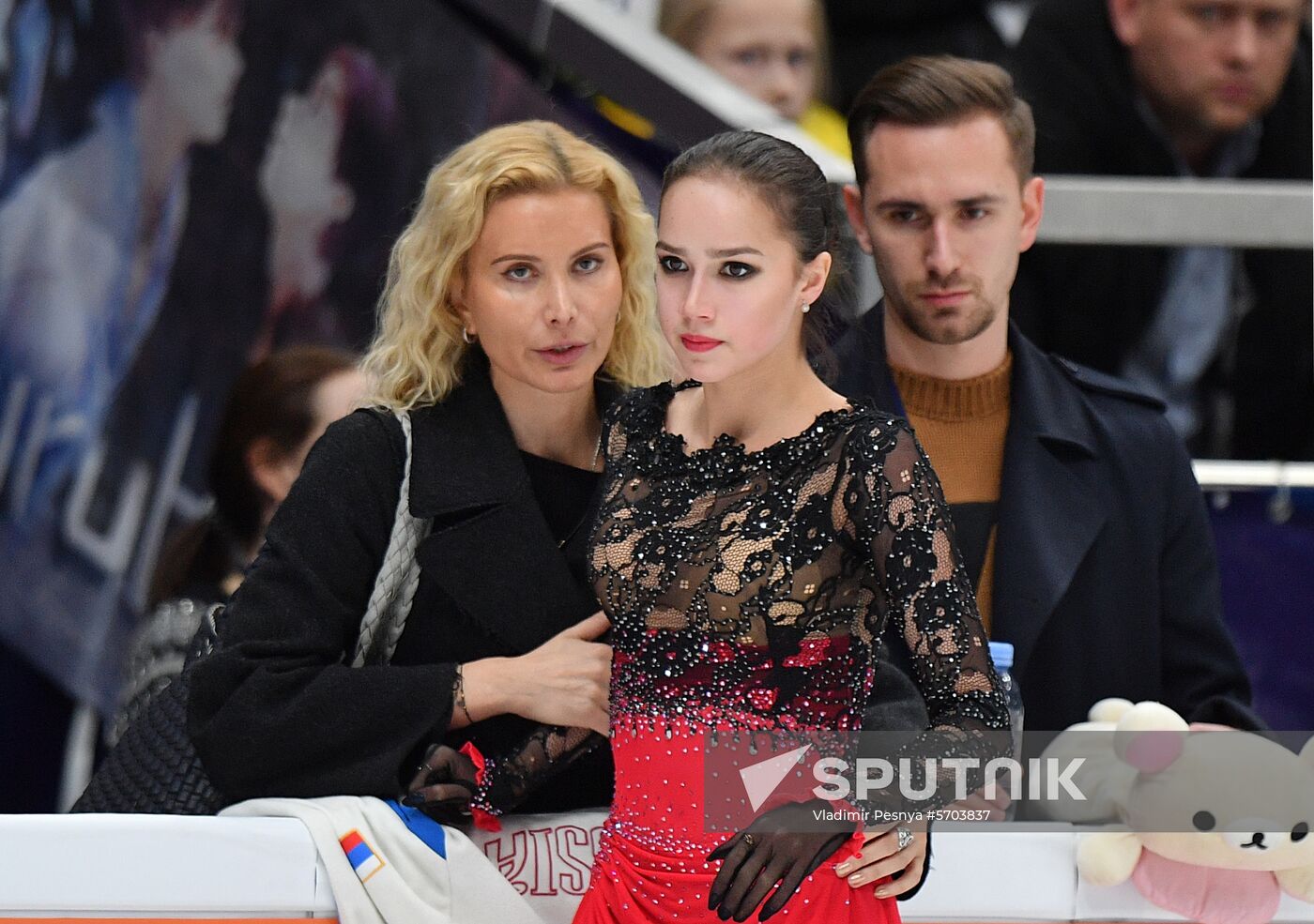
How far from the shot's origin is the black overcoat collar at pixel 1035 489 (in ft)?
9.78

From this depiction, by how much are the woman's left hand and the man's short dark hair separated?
1.19 meters

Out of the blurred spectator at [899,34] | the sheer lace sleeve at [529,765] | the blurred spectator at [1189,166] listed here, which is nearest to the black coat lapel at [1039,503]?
the sheer lace sleeve at [529,765]

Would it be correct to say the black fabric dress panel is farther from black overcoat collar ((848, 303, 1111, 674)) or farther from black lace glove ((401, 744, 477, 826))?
black overcoat collar ((848, 303, 1111, 674))

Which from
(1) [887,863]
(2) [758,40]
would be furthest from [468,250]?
(2) [758,40]

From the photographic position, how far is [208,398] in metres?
5.20

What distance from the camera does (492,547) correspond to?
2822 millimetres

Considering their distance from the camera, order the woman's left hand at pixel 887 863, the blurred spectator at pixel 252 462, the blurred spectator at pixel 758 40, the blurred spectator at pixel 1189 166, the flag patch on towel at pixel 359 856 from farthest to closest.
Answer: the blurred spectator at pixel 758 40 < the blurred spectator at pixel 1189 166 < the blurred spectator at pixel 252 462 < the flag patch on towel at pixel 359 856 < the woman's left hand at pixel 887 863

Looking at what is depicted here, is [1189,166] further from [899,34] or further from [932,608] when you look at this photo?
[932,608]

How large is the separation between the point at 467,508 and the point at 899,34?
284cm

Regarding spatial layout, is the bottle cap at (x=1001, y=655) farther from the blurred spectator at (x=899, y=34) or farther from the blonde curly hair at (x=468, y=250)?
the blurred spectator at (x=899, y=34)

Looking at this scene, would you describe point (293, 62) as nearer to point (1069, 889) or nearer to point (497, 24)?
point (497, 24)

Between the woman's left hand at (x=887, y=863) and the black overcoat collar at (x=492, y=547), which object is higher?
the black overcoat collar at (x=492, y=547)

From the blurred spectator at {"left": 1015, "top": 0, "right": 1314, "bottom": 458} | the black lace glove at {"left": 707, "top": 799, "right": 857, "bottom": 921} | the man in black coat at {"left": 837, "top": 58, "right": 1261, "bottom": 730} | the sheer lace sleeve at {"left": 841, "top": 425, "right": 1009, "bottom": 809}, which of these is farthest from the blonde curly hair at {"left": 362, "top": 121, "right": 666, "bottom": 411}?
the blurred spectator at {"left": 1015, "top": 0, "right": 1314, "bottom": 458}

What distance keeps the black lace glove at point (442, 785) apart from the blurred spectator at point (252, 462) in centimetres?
155
